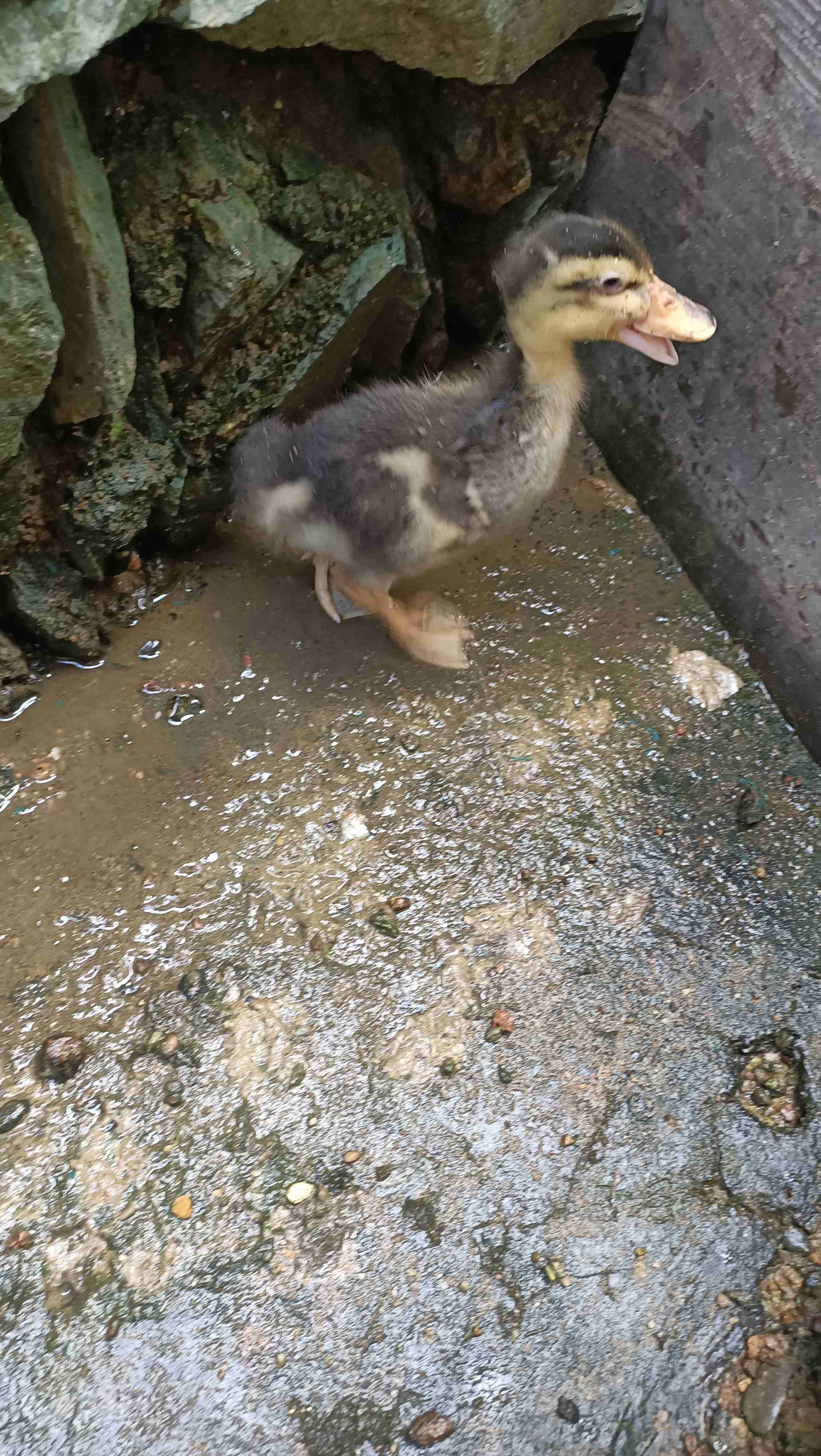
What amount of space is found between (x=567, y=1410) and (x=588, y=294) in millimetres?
1723

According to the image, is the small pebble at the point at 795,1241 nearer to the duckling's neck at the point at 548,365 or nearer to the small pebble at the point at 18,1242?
the small pebble at the point at 18,1242

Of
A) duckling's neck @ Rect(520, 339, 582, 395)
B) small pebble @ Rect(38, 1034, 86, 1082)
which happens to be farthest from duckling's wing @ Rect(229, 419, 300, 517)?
small pebble @ Rect(38, 1034, 86, 1082)

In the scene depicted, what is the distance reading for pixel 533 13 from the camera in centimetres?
169

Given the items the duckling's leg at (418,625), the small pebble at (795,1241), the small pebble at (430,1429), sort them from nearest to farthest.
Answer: the small pebble at (430,1429) < the small pebble at (795,1241) < the duckling's leg at (418,625)

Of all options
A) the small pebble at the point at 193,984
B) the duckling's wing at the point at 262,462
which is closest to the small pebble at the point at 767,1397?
the small pebble at the point at 193,984

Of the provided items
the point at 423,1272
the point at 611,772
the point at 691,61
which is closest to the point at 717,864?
the point at 611,772

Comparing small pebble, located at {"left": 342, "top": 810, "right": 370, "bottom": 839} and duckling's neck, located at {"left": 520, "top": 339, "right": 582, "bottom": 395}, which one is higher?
duckling's neck, located at {"left": 520, "top": 339, "right": 582, "bottom": 395}

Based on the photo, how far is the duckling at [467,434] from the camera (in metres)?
1.69

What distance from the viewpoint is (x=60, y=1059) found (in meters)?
1.56

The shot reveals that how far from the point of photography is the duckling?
5.55 feet

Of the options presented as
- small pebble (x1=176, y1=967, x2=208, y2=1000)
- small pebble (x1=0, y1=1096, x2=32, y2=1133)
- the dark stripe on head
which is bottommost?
small pebble (x1=176, y1=967, x2=208, y2=1000)

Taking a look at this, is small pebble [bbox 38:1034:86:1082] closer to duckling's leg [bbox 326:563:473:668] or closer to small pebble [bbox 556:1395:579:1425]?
small pebble [bbox 556:1395:579:1425]

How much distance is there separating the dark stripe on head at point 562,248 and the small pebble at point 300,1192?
151cm

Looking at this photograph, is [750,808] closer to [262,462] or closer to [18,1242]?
[262,462]
